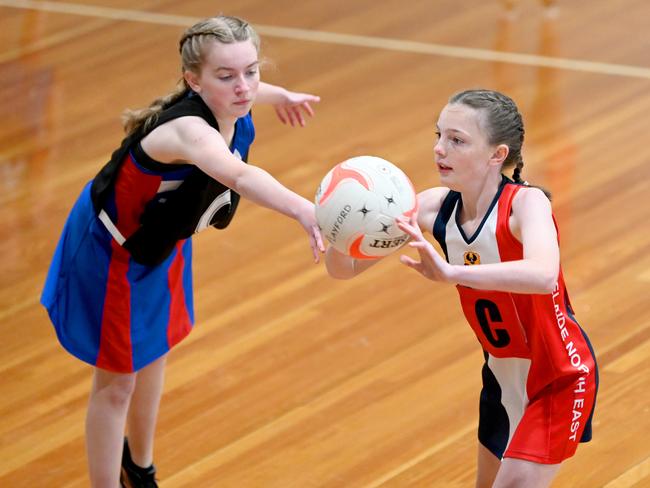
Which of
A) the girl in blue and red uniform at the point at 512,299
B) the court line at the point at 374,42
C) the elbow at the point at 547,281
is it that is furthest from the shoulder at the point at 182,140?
the court line at the point at 374,42

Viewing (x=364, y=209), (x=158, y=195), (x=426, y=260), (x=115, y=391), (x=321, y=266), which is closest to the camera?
(x=426, y=260)

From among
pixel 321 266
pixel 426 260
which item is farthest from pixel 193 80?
pixel 321 266

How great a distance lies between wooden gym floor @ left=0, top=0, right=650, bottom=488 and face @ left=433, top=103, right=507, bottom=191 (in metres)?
1.17

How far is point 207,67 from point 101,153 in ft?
9.64

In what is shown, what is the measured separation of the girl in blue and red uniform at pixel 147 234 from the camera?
10.7 ft

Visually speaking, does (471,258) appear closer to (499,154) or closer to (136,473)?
(499,154)

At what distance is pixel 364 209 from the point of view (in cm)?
285

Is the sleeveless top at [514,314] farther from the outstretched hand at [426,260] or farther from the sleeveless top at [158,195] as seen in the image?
the sleeveless top at [158,195]

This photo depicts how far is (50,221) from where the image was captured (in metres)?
5.52

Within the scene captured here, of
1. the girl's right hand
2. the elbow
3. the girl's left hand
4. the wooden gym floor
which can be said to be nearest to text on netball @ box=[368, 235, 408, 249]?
the girl's right hand

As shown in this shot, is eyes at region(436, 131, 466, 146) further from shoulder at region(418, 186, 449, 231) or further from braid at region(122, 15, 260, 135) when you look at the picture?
braid at region(122, 15, 260, 135)

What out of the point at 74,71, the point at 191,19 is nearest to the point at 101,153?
the point at 74,71

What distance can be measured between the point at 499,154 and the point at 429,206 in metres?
0.25

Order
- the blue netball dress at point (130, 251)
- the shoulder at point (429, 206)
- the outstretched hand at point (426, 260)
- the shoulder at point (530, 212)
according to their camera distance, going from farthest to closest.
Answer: the blue netball dress at point (130, 251)
the shoulder at point (429, 206)
the shoulder at point (530, 212)
the outstretched hand at point (426, 260)
